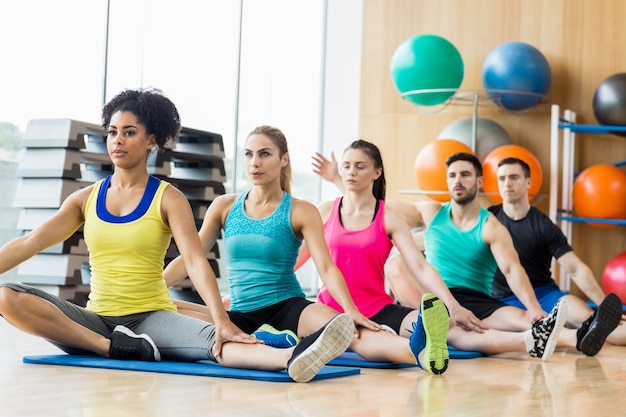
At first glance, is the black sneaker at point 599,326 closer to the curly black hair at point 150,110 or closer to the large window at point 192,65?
the curly black hair at point 150,110

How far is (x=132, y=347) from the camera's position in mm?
2797

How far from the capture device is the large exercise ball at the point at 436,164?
562 cm

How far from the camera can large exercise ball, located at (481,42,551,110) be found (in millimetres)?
5809

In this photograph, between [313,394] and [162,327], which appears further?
[162,327]

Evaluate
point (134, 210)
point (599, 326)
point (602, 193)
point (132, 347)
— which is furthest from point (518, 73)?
point (132, 347)

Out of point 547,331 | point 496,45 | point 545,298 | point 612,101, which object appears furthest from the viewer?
point 496,45

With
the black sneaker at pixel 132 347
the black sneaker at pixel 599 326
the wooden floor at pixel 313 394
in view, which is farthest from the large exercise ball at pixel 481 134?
the black sneaker at pixel 132 347

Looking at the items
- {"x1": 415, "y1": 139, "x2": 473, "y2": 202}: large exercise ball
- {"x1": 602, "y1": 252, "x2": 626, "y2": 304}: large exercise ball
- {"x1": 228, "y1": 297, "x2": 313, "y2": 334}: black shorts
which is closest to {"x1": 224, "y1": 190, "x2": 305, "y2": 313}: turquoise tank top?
{"x1": 228, "y1": 297, "x2": 313, "y2": 334}: black shorts

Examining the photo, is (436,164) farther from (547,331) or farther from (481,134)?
(547,331)

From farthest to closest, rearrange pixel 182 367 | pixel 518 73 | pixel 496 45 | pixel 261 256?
1. pixel 496 45
2. pixel 518 73
3. pixel 261 256
4. pixel 182 367

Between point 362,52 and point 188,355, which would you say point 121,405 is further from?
point 362,52

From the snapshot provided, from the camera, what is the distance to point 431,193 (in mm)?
5781

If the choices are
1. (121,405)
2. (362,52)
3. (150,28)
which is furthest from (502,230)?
(362,52)

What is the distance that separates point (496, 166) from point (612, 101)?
0.78 metres
